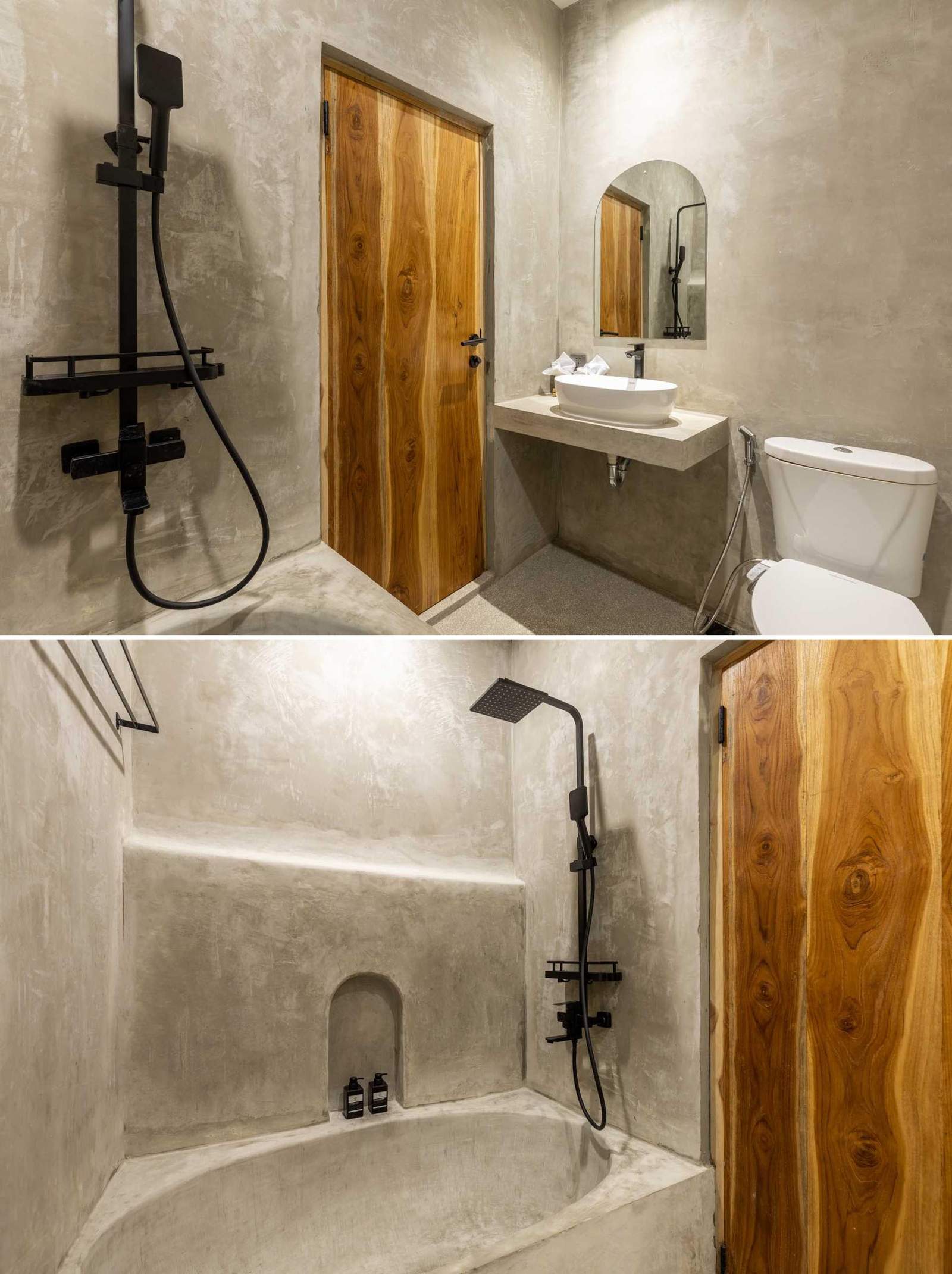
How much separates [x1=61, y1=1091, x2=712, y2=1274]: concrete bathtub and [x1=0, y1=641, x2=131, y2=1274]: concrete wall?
159 mm

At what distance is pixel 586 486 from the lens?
328cm

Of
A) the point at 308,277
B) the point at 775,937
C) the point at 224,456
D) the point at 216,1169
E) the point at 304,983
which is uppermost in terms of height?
the point at 308,277

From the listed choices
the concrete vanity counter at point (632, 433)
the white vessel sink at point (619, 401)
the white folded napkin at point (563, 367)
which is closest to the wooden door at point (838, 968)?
the concrete vanity counter at point (632, 433)

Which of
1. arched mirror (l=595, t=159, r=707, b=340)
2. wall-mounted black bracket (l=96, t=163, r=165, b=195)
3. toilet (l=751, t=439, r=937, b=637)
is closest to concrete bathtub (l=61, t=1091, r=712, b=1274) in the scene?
toilet (l=751, t=439, r=937, b=637)

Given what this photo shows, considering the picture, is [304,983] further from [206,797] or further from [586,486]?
[586,486]

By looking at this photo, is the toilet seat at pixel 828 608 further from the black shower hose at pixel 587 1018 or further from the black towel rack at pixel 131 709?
the black towel rack at pixel 131 709

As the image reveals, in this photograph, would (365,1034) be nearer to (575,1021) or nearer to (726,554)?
(575,1021)

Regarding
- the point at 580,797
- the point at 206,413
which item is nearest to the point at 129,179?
the point at 206,413

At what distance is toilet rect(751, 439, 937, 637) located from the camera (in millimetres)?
1899

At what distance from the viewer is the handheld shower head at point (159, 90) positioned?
1.37m

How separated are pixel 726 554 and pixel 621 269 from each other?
47.7 inches

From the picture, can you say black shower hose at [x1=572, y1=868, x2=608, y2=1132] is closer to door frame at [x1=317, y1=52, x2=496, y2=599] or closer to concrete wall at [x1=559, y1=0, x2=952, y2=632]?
door frame at [x1=317, y1=52, x2=496, y2=599]

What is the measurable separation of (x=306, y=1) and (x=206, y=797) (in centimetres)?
205

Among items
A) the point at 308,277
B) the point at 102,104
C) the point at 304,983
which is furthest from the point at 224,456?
the point at 304,983
